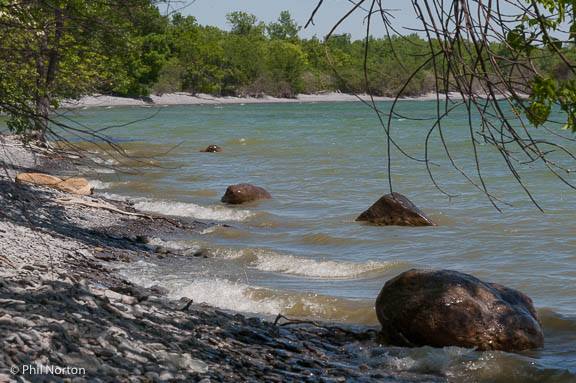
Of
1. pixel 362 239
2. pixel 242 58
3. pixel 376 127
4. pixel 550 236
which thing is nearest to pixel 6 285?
pixel 362 239

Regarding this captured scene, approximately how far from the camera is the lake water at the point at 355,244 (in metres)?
8.21

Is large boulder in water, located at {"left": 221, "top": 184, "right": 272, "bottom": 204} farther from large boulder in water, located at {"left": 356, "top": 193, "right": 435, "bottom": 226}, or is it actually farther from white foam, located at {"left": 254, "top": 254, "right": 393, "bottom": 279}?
white foam, located at {"left": 254, "top": 254, "right": 393, "bottom": 279}

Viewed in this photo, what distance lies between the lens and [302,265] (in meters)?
11.9

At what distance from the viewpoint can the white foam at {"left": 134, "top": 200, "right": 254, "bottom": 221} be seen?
16430mm

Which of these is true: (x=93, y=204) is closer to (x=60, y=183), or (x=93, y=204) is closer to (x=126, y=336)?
(x=60, y=183)

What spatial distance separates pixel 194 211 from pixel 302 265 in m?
5.44

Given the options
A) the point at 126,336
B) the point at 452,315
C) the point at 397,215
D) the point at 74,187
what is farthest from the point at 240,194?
the point at 126,336

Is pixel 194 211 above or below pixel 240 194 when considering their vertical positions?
below

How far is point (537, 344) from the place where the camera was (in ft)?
25.4

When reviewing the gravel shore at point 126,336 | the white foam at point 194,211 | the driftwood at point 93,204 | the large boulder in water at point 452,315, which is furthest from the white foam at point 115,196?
the large boulder in water at point 452,315

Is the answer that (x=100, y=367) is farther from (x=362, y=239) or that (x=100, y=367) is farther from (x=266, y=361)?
(x=362, y=239)

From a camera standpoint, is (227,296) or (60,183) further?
(60,183)

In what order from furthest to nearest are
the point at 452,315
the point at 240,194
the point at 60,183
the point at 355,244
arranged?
the point at 240,194 < the point at 60,183 < the point at 355,244 < the point at 452,315

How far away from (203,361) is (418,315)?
8.00 ft
